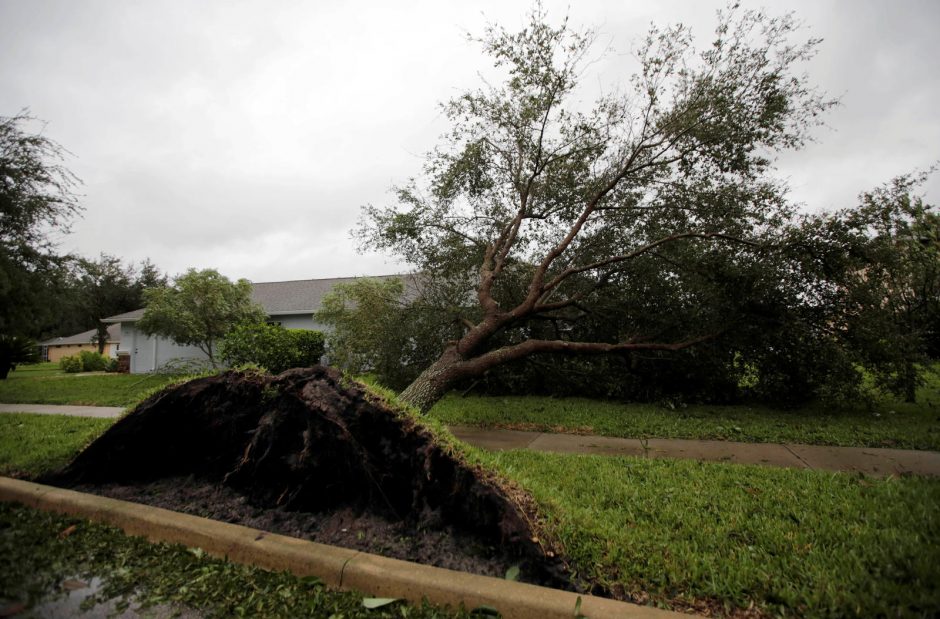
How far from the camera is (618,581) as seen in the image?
2.22 m

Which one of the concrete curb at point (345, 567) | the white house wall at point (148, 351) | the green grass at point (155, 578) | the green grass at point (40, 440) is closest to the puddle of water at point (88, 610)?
the green grass at point (155, 578)

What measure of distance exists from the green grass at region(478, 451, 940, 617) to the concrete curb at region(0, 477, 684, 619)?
403 millimetres

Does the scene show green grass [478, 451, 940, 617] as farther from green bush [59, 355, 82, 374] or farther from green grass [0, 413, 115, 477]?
green bush [59, 355, 82, 374]

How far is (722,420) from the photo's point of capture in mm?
6957

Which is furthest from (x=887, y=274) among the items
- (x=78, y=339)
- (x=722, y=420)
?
(x=78, y=339)

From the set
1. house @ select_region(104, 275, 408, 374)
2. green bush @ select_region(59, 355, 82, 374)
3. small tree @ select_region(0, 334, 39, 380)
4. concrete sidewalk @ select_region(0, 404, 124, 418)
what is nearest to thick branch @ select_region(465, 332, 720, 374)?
concrete sidewalk @ select_region(0, 404, 124, 418)

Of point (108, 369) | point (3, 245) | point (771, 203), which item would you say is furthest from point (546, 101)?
point (108, 369)

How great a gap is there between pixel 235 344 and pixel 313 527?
403 inches

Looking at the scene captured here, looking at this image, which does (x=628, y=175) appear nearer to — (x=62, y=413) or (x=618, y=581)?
(x=618, y=581)

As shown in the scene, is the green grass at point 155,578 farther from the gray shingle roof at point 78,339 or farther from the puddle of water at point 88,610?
the gray shingle roof at point 78,339

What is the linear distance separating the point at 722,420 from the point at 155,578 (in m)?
7.06

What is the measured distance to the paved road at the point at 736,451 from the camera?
4.42 m

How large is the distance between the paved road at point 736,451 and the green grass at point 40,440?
788mm

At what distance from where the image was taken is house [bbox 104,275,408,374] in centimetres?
Result: 2008
